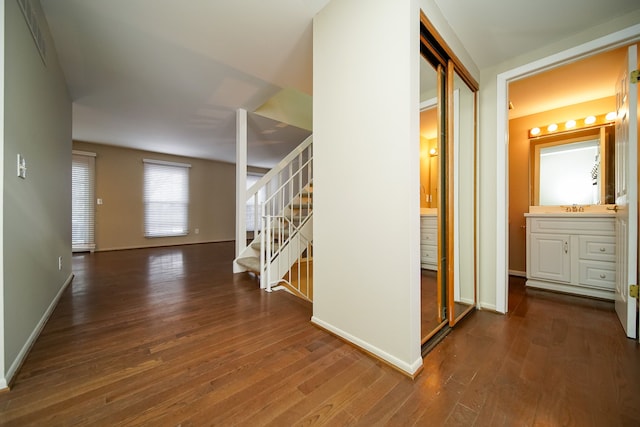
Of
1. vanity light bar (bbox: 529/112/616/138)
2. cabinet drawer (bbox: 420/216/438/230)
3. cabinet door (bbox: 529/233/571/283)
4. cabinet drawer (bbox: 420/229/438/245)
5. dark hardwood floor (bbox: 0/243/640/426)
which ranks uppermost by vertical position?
vanity light bar (bbox: 529/112/616/138)

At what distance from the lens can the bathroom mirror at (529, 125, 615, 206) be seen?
274cm

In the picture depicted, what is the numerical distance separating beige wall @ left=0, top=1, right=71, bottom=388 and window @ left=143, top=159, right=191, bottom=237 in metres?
Answer: 3.66

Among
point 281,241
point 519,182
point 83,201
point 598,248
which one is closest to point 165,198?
point 83,201

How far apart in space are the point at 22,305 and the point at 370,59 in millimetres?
2464

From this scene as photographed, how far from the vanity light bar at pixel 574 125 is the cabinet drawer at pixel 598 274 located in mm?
1594

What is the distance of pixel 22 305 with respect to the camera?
143cm

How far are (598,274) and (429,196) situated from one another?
1703mm

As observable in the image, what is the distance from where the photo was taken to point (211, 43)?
2143 mm

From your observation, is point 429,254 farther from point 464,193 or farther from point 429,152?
point 429,152

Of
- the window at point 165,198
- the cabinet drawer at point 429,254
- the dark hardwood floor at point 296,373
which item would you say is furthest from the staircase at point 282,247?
the window at point 165,198

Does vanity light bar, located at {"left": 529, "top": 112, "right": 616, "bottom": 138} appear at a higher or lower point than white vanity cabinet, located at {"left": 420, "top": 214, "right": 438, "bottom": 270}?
higher

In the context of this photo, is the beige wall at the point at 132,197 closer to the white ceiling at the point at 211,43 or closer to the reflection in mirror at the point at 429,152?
the white ceiling at the point at 211,43

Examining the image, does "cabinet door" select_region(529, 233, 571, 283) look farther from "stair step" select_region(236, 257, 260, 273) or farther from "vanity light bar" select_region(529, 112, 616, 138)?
"stair step" select_region(236, 257, 260, 273)

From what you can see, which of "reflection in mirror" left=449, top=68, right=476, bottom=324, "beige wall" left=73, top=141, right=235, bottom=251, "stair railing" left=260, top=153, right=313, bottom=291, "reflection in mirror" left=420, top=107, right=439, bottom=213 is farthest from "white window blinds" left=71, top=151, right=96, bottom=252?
"reflection in mirror" left=449, top=68, right=476, bottom=324
